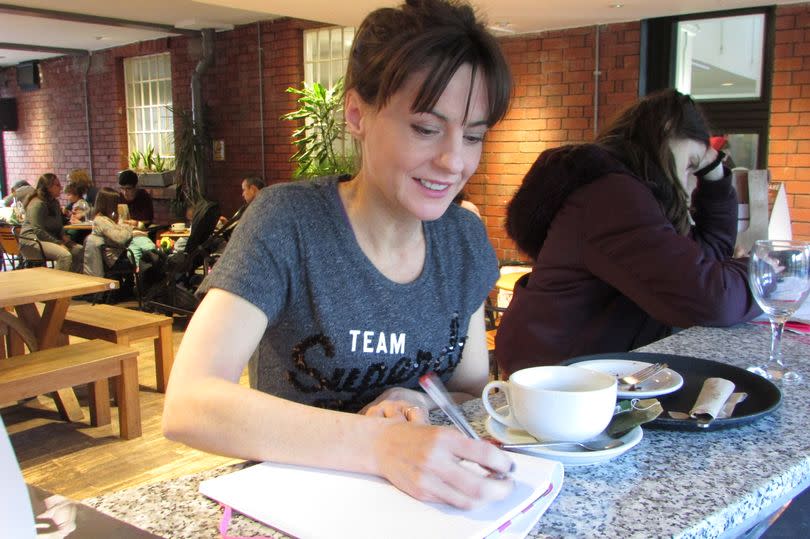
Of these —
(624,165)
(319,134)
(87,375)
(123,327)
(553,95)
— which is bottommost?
(87,375)

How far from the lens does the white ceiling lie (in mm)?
5191

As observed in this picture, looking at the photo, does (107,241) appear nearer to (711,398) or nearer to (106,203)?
(106,203)

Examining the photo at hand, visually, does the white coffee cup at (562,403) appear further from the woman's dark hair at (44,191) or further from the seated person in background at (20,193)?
the seated person in background at (20,193)

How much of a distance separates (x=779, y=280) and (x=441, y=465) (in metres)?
0.78

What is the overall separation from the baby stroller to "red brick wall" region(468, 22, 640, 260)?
2.53 m

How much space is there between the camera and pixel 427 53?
41.1 inches

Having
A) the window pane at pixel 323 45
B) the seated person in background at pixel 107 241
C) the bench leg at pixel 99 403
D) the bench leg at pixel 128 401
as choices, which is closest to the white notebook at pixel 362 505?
the bench leg at pixel 128 401

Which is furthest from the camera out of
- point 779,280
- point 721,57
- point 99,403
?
point 721,57

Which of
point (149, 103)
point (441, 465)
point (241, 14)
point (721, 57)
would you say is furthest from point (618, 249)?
point (149, 103)

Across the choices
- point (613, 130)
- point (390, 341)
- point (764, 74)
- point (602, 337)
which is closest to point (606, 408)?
point (390, 341)

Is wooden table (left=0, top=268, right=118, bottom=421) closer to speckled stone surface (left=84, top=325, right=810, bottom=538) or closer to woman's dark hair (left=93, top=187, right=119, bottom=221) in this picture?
woman's dark hair (left=93, top=187, right=119, bottom=221)

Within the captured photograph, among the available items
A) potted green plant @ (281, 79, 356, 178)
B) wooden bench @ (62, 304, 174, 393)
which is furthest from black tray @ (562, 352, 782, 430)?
potted green plant @ (281, 79, 356, 178)

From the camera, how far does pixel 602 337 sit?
5.56 feet

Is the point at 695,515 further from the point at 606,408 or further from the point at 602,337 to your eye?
the point at 602,337
